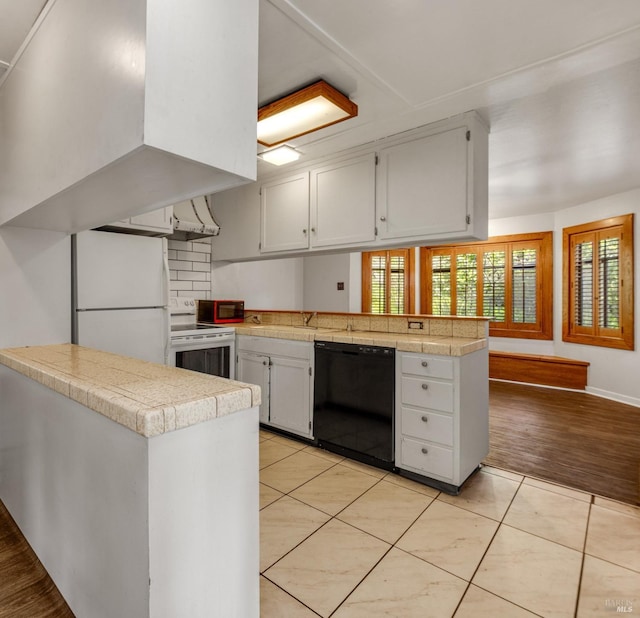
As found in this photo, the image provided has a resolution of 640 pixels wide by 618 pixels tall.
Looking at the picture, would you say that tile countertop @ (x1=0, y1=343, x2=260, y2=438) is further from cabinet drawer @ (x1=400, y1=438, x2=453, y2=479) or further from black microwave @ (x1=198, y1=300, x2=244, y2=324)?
black microwave @ (x1=198, y1=300, x2=244, y2=324)

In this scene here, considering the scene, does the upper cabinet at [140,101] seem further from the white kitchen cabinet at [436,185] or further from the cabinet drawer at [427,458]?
the cabinet drawer at [427,458]

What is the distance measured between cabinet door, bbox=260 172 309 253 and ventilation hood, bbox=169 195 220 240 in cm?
54

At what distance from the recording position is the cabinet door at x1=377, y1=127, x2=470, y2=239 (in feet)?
8.44

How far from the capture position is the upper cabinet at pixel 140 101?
979 millimetres

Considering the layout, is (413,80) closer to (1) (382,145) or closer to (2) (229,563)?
(1) (382,145)

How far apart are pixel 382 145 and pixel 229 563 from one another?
9.18 feet

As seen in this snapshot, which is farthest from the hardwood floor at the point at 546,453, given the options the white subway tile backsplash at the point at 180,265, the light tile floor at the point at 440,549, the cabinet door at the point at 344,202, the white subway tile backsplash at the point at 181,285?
the white subway tile backsplash at the point at 180,265

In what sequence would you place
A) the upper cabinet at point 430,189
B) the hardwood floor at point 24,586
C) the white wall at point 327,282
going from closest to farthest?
the hardwood floor at point 24,586 < the upper cabinet at point 430,189 < the white wall at point 327,282

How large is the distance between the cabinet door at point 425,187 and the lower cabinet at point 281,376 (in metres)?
1.19

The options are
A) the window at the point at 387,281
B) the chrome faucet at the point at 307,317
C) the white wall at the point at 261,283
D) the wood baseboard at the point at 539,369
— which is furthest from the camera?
the window at the point at 387,281

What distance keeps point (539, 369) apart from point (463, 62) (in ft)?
15.0

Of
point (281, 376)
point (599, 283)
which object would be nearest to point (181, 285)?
point (281, 376)

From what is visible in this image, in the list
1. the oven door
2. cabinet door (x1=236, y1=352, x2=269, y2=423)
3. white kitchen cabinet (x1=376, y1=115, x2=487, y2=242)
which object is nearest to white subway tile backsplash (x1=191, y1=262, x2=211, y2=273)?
the oven door

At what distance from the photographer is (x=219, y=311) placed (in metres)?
3.82
